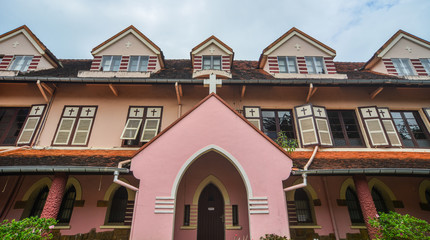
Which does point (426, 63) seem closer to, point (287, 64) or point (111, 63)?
point (287, 64)

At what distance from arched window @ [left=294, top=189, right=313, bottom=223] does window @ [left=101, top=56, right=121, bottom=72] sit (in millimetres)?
9782

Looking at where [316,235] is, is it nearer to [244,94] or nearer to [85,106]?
[244,94]

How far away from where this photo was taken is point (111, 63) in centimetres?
954

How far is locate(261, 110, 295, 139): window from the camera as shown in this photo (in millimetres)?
8297

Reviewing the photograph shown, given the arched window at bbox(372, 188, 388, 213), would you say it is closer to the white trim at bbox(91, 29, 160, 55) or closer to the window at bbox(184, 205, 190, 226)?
the window at bbox(184, 205, 190, 226)

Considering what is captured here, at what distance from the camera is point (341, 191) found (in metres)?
6.91

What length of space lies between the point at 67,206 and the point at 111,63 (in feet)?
21.2

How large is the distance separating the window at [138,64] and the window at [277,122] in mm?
6241

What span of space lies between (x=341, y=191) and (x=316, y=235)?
179 centimetres

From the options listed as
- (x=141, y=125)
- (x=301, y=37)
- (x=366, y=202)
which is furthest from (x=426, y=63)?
(x=141, y=125)

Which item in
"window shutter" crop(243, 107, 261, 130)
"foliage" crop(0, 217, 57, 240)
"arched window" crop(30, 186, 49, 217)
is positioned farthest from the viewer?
"window shutter" crop(243, 107, 261, 130)

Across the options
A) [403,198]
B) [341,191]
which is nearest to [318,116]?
[341,191]

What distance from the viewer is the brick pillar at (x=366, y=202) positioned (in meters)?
5.32

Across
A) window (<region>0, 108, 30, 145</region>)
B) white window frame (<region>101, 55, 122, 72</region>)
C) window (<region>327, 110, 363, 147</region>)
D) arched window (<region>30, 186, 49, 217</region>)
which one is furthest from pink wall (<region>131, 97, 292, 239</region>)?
window (<region>0, 108, 30, 145</region>)
